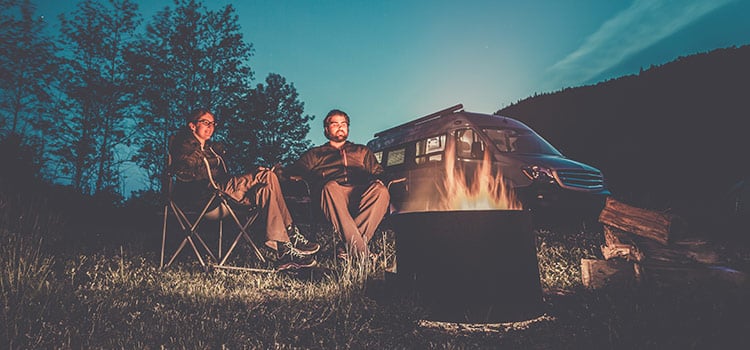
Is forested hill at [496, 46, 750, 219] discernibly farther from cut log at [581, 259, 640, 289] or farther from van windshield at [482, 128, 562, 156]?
cut log at [581, 259, 640, 289]

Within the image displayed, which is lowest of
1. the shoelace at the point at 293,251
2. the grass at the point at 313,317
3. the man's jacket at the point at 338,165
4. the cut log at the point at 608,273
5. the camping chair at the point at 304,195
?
the grass at the point at 313,317

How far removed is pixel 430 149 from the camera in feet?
24.6

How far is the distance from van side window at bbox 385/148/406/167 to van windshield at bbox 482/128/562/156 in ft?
5.90

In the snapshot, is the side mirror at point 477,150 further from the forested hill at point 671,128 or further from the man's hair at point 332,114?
the forested hill at point 671,128

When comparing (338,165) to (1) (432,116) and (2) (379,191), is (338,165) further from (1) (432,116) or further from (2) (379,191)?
(1) (432,116)

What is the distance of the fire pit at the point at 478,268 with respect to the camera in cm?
261

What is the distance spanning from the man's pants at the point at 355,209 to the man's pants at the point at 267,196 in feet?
1.37

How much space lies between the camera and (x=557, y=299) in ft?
10.2

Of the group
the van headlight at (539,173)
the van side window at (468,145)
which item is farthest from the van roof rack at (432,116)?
the van headlight at (539,173)

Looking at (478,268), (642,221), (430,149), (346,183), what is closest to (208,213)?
(346,183)

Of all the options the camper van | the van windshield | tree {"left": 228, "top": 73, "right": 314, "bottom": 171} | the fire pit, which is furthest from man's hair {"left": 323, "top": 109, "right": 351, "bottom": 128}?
tree {"left": 228, "top": 73, "right": 314, "bottom": 171}

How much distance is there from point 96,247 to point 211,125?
9.33 feet

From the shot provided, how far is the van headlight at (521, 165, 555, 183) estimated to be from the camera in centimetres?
630

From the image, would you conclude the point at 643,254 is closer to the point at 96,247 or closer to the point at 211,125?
the point at 211,125
